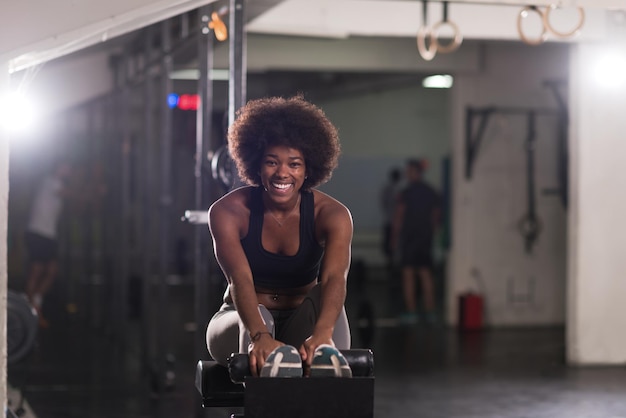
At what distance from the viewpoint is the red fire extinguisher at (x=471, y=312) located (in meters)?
10.2

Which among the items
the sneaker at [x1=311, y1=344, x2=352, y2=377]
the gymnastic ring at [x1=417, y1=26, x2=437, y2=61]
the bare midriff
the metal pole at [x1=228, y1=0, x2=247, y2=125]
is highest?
the gymnastic ring at [x1=417, y1=26, x2=437, y2=61]

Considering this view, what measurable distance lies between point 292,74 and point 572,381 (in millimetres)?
9184

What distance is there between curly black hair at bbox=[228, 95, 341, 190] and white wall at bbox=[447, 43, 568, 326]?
22.7ft

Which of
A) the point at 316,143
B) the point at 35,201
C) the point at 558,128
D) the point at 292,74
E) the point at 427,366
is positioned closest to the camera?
the point at 316,143

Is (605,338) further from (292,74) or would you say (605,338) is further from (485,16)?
(292,74)

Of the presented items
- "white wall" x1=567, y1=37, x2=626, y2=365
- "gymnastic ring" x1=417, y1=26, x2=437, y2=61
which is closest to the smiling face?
"gymnastic ring" x1=417, y1=26, x2=437, y2=61

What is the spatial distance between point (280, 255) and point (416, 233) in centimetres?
713

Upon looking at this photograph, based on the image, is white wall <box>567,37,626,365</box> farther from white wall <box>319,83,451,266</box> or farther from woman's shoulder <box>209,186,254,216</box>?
white wall <box>319,83,451,266</box>

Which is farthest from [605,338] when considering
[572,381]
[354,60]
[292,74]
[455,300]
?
[292,74]

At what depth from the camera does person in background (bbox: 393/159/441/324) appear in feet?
34.7

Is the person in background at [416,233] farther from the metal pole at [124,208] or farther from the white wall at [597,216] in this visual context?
the metal pole at [124,208]

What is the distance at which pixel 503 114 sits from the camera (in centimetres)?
1041

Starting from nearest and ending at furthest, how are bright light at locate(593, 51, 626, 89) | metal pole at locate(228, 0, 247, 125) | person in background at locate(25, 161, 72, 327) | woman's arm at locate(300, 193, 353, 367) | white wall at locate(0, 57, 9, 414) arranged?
1. woman's arm at locate(300, 193, 353, 367)
2. white wall at locate(0, 57, 9, 414)
3. metal pole at locate(228, 0, 247, 125)
4. bright light at locate(593, 51, 626, 89)
5. person in background at locate(25, 161, 72, 327)

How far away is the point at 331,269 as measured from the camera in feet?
11.1
